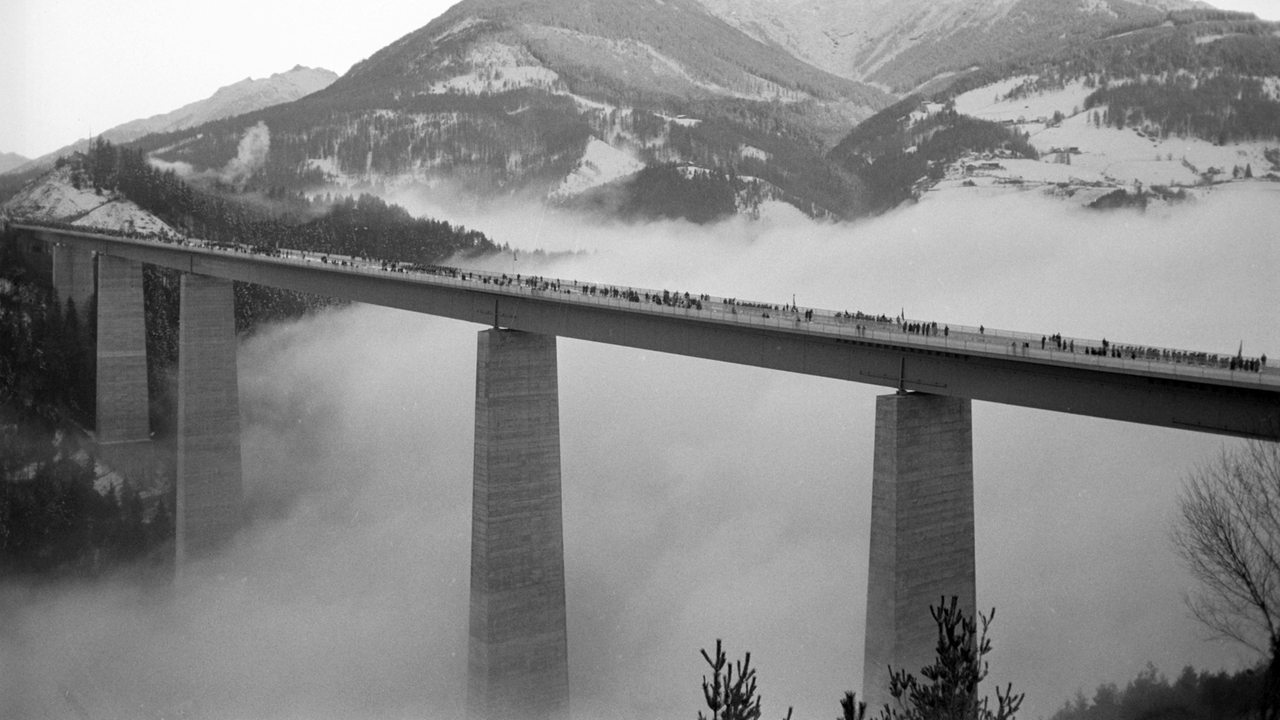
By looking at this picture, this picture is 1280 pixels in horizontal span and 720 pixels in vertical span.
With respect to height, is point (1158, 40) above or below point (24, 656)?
above

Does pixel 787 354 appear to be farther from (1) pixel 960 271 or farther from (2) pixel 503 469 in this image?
(1) pixel 960 271

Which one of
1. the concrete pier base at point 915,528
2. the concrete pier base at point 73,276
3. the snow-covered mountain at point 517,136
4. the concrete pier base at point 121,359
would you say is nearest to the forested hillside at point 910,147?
the snow-covered mountain at point 517,136

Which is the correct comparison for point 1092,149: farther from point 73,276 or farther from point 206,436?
point 73,276

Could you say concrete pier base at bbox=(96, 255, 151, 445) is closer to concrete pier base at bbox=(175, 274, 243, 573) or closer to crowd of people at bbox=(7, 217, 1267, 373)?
concrete pier base at bbox=(175, 274, 243, 573)

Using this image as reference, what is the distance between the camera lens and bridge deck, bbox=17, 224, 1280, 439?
1167 inches

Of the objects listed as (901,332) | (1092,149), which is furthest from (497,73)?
(901,332)

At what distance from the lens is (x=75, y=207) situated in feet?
462

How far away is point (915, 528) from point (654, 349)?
12359 mm

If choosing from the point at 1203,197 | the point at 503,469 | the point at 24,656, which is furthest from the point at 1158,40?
the point at 24,656

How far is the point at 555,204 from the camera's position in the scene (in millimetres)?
165750

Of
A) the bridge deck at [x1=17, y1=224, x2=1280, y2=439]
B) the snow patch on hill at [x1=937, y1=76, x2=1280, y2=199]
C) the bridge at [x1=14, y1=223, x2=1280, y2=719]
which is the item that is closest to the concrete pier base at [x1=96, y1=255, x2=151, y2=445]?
the bridge at [x1=14, y1=223, x2=1280, y2=719]

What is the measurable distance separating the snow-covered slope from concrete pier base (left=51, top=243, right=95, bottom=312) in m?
28.8

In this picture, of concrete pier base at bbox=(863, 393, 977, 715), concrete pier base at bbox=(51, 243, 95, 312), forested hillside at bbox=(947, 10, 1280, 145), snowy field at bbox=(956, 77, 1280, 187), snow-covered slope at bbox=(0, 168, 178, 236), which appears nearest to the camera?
concrete pier base at bbox=(863, 393, 977, 715)

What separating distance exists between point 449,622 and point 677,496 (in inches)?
1267
